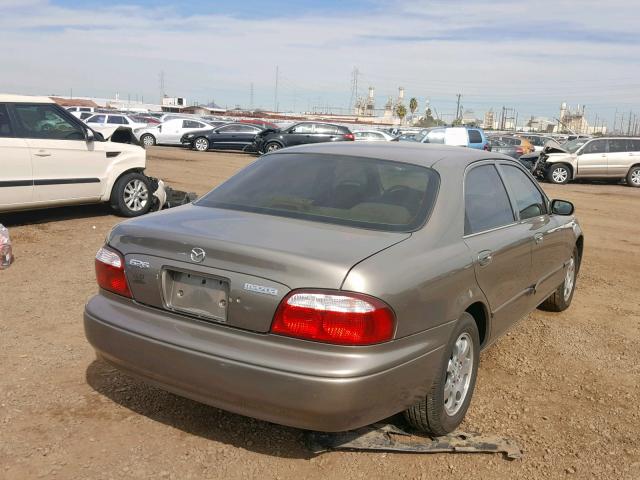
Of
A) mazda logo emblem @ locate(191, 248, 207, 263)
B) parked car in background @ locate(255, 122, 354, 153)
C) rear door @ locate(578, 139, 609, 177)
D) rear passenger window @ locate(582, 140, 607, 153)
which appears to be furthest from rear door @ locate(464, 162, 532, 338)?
parked car in background @ locate(255, 122, 354, 153)

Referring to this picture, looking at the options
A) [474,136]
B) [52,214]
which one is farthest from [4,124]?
[474,136]

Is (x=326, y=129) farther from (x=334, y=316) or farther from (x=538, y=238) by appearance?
(x=334, y=316)

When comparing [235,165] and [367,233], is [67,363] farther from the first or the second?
[235,165]

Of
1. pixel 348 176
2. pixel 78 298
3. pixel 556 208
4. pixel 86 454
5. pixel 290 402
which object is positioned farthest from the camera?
pixel 78 298

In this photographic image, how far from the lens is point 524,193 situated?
4652 mm

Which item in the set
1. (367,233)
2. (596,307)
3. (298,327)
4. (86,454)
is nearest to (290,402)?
(298,327)

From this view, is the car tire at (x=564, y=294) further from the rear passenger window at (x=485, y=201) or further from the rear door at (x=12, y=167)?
the rear door at (x=12, y=167)

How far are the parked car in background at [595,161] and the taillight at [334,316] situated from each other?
19578 millimetres

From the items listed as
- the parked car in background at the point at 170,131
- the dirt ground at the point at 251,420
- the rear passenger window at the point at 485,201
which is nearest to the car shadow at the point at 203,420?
the dirt ground at the point at 251,420

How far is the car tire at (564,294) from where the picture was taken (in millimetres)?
5602

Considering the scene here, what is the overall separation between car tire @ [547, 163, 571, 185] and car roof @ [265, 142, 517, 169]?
17503mm

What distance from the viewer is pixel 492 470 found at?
10.1 feet

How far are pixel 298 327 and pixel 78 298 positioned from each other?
137 inches

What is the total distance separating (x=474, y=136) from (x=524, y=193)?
16890 millimetres
